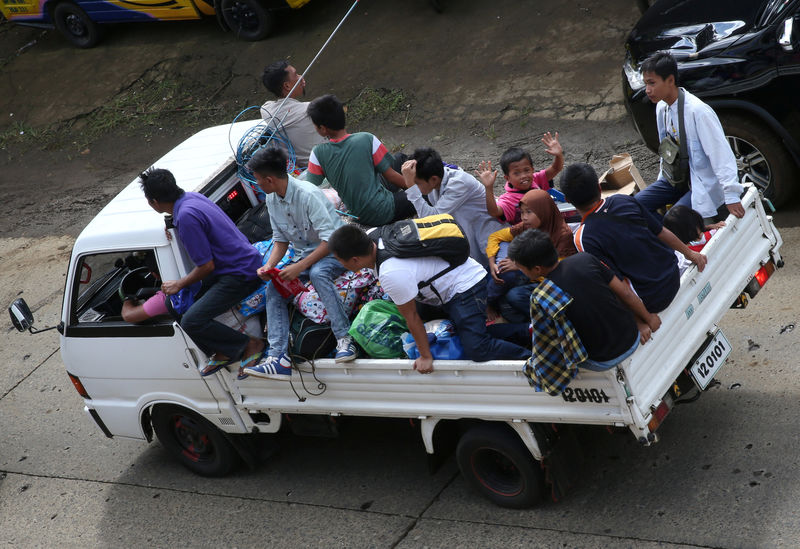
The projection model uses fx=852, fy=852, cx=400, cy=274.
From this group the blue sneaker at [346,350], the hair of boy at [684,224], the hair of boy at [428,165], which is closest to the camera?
the blue sneaker at [346,350]

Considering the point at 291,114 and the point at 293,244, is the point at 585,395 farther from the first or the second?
the point at 291,114

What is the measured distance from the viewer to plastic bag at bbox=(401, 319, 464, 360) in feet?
15.1

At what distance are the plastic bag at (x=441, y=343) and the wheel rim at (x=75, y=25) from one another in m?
12.2

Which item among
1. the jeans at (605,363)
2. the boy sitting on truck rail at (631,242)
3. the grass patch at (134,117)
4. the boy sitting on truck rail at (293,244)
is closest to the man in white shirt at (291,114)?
the boy sitting on truck rail at (293,244)

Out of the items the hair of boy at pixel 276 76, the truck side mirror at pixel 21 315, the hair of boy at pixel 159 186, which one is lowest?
the truck side mirror at pixel 21 315

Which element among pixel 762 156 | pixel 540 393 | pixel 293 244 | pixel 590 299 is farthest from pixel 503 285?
pixel 762 156

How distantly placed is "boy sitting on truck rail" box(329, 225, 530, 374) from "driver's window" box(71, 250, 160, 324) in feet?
5.13

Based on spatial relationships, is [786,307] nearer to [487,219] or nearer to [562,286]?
[487,219]

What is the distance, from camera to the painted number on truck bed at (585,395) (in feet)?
13.5

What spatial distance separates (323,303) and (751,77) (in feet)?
Answer: 12.4

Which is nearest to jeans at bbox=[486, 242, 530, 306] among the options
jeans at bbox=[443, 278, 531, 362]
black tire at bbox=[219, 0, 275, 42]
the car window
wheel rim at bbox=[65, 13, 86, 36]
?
jeans at bbox=[443, 278, 531, 362]

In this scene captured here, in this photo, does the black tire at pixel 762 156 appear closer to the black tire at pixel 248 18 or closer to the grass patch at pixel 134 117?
the grass patch at pixel 134 117

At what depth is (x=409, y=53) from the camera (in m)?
11.4

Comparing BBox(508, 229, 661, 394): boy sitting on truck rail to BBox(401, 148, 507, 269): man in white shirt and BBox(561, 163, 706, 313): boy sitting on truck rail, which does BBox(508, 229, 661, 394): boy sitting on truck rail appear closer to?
BBox(561, 163, 706, 313): boy sitting on truck rail
